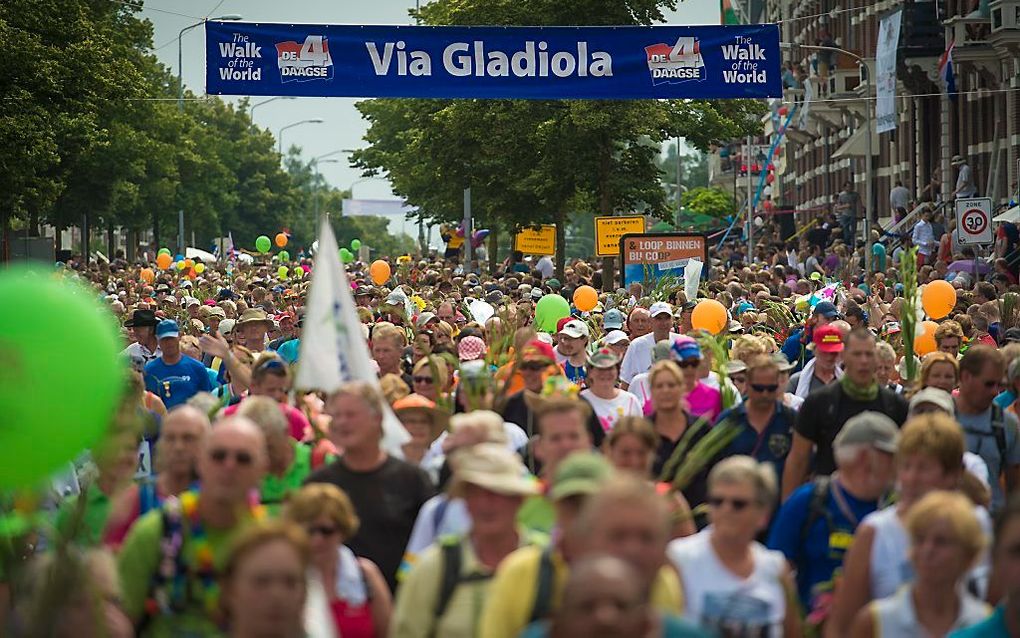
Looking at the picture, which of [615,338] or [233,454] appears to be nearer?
[233,454]

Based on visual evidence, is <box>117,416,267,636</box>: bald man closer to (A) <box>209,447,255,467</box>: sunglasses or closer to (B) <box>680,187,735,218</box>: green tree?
(A) <box>209,447,255,467</box>: sunglasses

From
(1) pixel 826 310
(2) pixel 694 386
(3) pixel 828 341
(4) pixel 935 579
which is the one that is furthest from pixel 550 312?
(4) pixel 935 579

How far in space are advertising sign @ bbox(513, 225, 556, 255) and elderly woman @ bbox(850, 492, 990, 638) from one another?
1472 inches

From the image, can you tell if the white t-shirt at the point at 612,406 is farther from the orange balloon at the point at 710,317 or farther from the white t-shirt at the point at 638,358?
the orange balloon at the point at 710,317

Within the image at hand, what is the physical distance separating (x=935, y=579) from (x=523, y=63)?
19.6 m

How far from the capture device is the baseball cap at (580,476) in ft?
19.9

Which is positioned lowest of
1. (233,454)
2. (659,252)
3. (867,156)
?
(233,454)

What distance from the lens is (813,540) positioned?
7.34m

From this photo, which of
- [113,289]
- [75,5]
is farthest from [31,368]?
[75,5]

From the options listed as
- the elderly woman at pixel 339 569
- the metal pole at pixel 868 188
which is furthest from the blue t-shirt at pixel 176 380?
the metal pole at pixel 868 188

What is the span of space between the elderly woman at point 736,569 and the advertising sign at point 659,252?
71.0 ft

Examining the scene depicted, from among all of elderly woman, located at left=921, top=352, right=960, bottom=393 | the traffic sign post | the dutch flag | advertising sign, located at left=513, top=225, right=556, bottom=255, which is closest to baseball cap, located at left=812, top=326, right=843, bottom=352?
elderly woman, located at left=921, top=352, right=960, bottom=393

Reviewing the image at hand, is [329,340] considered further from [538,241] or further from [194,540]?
[538,241]

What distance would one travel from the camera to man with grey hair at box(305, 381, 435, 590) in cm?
762
